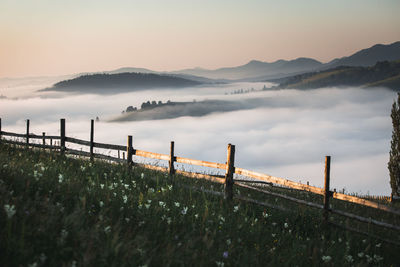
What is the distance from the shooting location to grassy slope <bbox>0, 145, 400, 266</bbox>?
411cm

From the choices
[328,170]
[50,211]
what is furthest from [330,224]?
[50,211]

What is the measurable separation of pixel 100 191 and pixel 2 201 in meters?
2.51

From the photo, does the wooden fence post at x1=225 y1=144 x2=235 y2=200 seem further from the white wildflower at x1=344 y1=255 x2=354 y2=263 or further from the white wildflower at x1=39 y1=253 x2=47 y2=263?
the white wildflower at x1=39 y1=253 x2=47 y2=263

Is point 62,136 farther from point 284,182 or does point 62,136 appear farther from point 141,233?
point 141,233

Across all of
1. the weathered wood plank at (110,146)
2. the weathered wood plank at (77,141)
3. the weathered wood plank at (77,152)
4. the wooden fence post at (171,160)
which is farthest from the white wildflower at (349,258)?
the weathered wood plank at (77,141)

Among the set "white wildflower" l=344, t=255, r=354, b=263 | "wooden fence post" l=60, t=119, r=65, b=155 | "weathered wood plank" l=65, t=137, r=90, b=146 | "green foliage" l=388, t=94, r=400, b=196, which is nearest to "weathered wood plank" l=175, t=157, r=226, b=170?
"white wildflower" l=344, t=255, r=354, b=263

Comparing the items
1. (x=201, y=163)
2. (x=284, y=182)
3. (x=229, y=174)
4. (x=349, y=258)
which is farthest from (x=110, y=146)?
(x=349, y=258)

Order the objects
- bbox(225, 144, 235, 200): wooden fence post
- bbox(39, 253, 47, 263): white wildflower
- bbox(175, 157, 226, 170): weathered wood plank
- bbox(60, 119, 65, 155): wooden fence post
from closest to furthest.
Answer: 1. bbox(39, 253, 47, 263): white wildflower
2. bbox(225, 144, 235, 200): wooden fence post
3. bbox(175, 157, 226, 170): weathered wood plank
4. bbox(60, 119, 65, 155): wooden fence post

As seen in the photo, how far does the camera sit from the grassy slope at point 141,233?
4.11 meters

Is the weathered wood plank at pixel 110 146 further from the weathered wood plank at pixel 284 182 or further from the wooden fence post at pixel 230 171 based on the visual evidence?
the weathered wood plank at pixel 284 182

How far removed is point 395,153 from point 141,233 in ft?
61.9

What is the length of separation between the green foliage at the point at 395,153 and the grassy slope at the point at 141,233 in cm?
1315

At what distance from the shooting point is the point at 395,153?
19844 millimetres

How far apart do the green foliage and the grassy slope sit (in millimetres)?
13154
